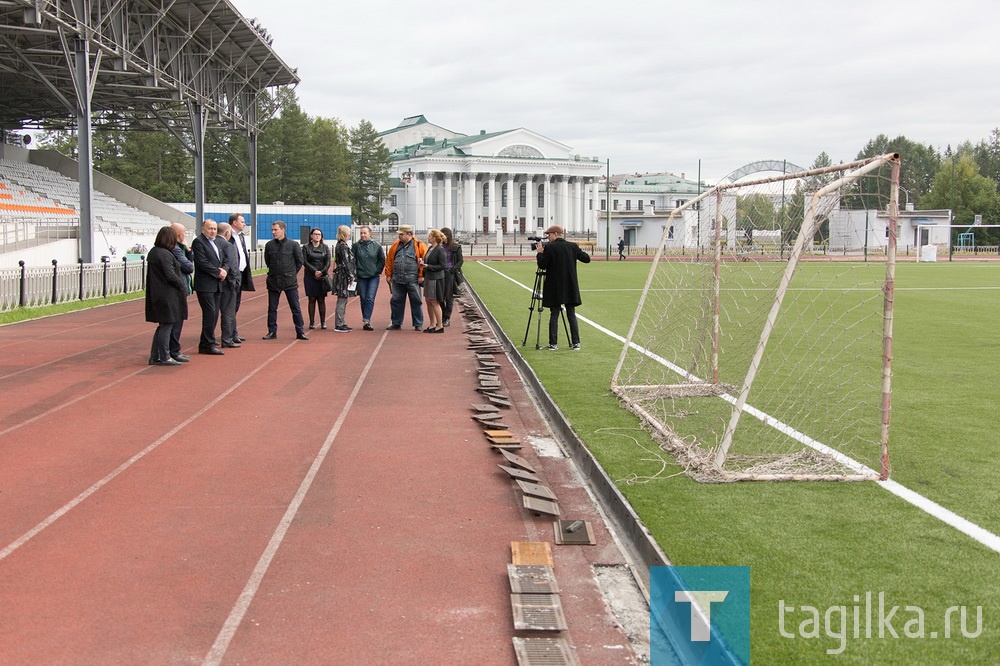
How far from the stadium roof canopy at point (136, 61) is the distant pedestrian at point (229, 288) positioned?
44.1 feet

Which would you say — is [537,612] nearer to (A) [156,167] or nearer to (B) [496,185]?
(A) [156,167]

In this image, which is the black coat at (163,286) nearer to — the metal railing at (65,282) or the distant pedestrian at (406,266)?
the distant pedestrian at (406,266)

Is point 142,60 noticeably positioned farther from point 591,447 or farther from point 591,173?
point 591,173

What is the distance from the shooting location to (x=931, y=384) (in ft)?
34.9

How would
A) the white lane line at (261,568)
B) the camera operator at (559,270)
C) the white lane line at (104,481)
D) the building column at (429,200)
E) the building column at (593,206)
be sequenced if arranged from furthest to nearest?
the building column at (593,206) → the building column at (429,200) → the camera operator at (559,270) → the white lane line at (104,481) → the white lane line at (261,568)

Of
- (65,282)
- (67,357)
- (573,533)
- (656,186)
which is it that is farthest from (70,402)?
(656,186)

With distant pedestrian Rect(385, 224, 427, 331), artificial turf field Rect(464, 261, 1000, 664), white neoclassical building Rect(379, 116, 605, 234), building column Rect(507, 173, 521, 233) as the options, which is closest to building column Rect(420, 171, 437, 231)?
white neoclassical building Rect(379, 116, 605, 234)

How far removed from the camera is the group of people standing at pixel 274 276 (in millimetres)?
11766

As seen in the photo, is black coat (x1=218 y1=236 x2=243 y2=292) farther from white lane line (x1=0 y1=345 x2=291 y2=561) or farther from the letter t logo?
the letter t logo

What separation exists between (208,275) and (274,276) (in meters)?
1.86

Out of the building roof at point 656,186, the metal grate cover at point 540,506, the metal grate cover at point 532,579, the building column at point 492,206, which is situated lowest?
the metal grate cover at point 532,579

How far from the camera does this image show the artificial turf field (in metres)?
3.96

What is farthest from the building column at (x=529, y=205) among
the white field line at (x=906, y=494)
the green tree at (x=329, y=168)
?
the white field line at (x=906, y=494)

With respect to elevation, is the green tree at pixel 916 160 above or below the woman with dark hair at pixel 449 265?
above
